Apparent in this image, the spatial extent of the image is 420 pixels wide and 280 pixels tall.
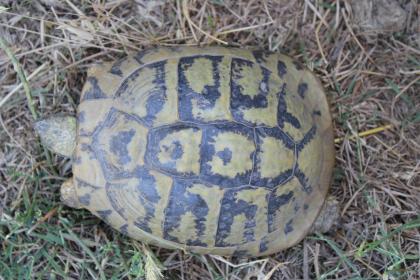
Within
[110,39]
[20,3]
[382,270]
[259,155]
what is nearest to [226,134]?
[259,155]

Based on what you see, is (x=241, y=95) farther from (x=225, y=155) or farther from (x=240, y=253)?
(x=240, y=253)

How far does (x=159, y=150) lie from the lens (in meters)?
2.08

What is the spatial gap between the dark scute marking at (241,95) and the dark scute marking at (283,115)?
7 centimetres

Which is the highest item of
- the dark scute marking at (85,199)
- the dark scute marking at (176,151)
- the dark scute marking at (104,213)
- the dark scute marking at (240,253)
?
the dark scute marking at (176,151)

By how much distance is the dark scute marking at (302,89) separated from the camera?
8.02 feet

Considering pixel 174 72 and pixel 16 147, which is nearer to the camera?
pixel 174 72

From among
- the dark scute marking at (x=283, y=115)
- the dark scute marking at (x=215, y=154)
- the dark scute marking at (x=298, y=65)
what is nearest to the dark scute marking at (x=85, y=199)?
the dark scute marking at (x=215, y=154)

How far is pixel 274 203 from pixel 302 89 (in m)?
0.58

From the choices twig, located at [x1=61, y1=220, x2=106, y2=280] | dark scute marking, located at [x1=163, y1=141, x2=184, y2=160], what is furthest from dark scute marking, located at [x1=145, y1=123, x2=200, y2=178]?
twig, located at [x1=61, y1=220, x2=106, y2=280]

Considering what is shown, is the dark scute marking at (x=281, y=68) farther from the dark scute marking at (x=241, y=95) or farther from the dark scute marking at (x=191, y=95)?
the dark scute marking at (x=191, y=95)

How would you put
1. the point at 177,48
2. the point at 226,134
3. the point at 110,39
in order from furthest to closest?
the point at 110,39, the point at 177,48, the point at 226,134

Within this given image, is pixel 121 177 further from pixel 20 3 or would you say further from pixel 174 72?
pixel 20 3

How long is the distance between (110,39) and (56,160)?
639 millimetres

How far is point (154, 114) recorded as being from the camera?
83.7 inches
